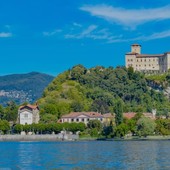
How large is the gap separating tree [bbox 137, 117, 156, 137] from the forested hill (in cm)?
2148

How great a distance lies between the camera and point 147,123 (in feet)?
297

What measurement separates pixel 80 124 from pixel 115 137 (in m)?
9.75

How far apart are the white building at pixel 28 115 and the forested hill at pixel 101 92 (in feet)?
13.1

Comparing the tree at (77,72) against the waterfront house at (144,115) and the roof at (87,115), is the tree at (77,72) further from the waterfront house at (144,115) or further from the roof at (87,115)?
the waterfront house at (144,115)

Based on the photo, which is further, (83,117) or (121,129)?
(83,117)

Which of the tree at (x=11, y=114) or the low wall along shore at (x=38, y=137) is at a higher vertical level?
the tree at (x=11, y=114)

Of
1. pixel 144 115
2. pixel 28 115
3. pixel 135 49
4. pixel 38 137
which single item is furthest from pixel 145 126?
pixel 135 49

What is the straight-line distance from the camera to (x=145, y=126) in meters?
90.6

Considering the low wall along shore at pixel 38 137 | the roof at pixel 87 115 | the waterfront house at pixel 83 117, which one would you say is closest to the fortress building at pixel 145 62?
the roof at pixel 87 115

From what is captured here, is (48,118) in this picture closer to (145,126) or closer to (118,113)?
(118,113)

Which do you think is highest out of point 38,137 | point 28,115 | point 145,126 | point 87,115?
point 28,115

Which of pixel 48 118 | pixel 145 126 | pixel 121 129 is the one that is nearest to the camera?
pixel 121 129

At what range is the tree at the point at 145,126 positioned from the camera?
297ft

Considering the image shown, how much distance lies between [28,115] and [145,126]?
94.4 ft
